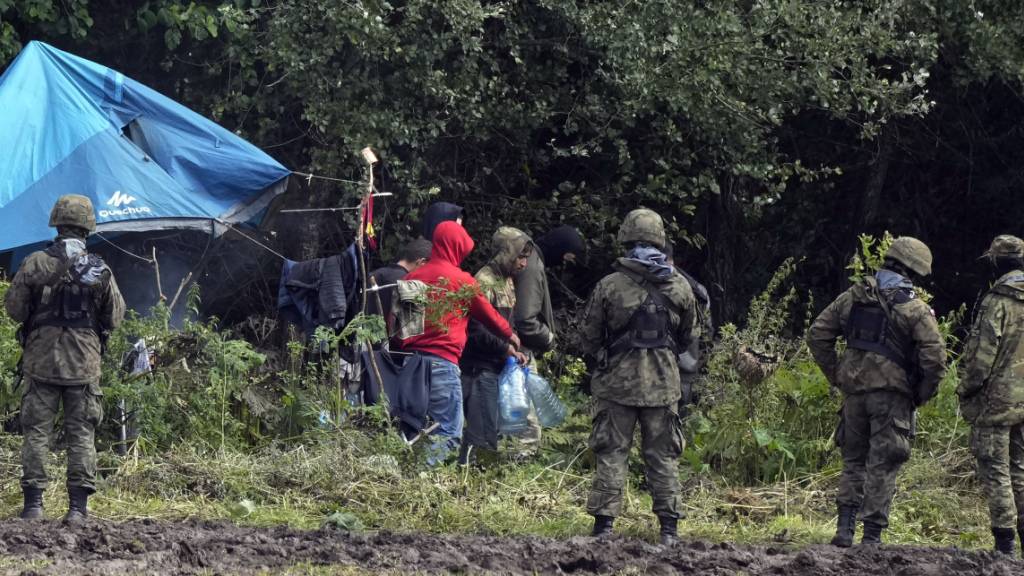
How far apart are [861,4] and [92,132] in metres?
6.09

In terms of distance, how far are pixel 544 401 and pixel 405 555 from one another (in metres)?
2.80

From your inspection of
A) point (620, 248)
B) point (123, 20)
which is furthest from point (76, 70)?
point (620, 248)

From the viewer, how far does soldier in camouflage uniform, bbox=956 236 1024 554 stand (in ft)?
25.0

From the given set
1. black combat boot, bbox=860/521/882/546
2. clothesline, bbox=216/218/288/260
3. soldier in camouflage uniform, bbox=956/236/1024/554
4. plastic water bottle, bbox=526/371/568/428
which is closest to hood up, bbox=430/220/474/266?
plastic water bottle, bbox=526/371/568/428

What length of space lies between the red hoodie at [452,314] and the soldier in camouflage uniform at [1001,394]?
2864 mm

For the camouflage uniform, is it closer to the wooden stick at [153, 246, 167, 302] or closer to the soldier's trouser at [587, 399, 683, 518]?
the soldier's trouser at [587, 399, 683, 518]

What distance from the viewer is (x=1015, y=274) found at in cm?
775

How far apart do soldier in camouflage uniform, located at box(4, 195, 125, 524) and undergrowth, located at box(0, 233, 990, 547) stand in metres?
0.36

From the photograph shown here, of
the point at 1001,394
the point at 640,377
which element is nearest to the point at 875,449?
the point at 1001,394

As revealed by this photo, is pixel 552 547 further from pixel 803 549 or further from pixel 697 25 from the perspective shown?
pixel 697 25

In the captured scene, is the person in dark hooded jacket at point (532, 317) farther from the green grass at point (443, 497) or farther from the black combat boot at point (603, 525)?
the black combat boot at point (603, 525)

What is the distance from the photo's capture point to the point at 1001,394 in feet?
25.1

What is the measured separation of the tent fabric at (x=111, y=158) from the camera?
9.83m

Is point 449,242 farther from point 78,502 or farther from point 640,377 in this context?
point 78,502
